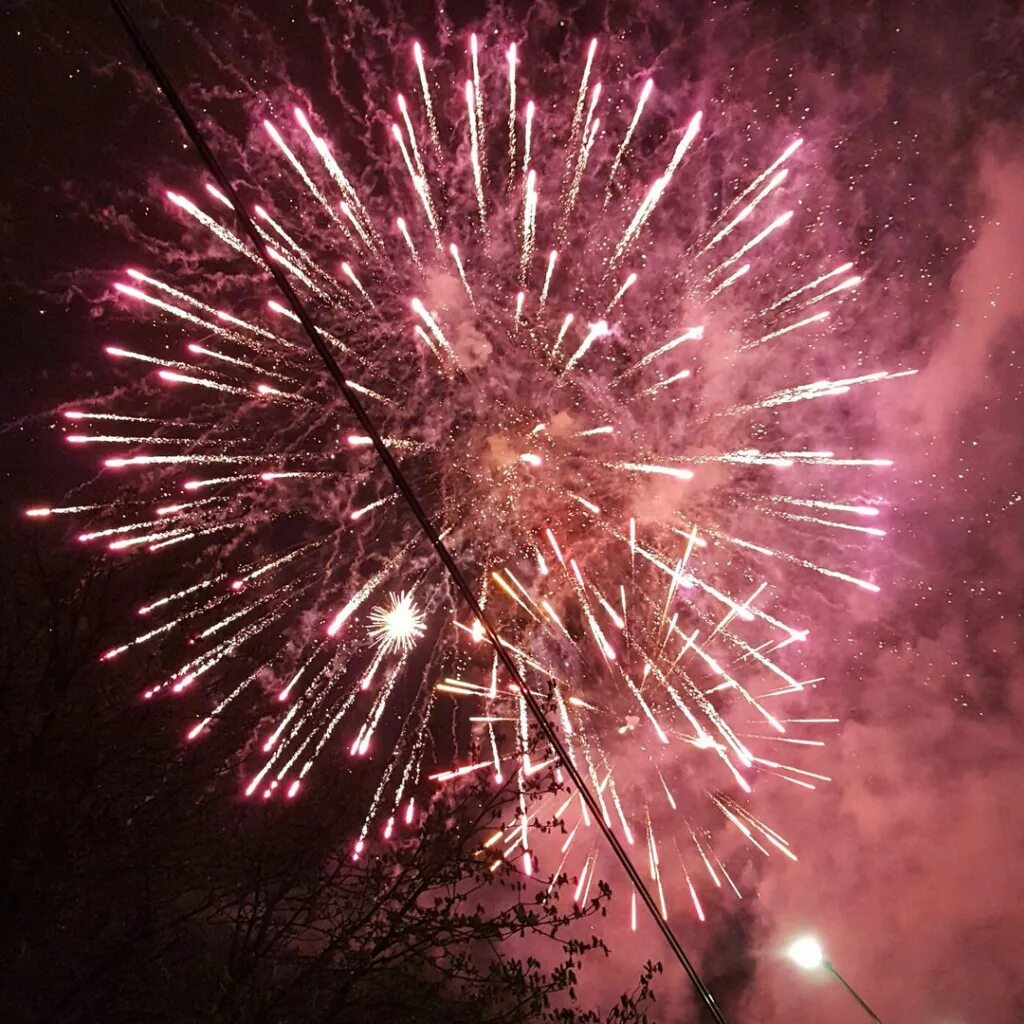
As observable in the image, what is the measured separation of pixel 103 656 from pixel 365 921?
4.43m

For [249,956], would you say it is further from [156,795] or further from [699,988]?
[699,988]

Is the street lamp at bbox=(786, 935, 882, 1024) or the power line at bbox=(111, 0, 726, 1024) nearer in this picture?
the power line at bbox=(111, 0, 726, 1024)

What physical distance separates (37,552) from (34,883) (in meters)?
3.81

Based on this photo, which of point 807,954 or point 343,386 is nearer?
point 343,386

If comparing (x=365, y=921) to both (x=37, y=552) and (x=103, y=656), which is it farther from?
(x=37, y=552)

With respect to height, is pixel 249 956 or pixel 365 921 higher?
pixel 365 921

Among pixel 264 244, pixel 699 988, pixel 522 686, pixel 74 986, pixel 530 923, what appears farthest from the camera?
pixel 530 923

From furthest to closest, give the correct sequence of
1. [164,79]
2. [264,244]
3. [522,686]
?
[522,686], [264,244], [164,79]

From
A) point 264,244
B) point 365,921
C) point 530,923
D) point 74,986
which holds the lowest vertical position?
point 74,986

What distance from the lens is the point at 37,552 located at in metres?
9.57

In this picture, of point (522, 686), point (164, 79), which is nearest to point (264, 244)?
point (164, 79)

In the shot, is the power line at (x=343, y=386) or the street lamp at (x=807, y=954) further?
the street lamp at (x=807, y=954)

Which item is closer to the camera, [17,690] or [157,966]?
[157,966]

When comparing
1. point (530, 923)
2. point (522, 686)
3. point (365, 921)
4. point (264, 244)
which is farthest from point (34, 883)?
point (264, 244)
